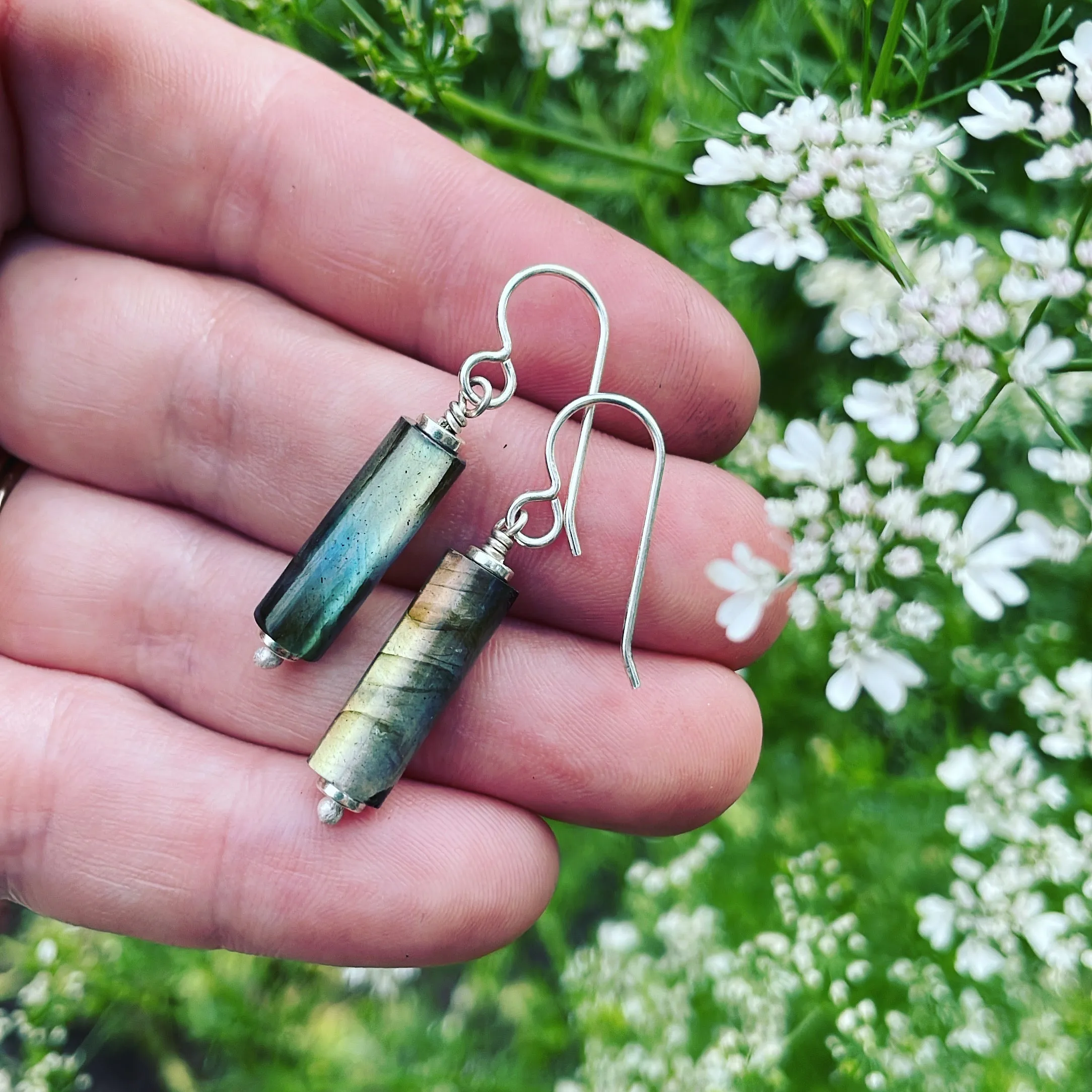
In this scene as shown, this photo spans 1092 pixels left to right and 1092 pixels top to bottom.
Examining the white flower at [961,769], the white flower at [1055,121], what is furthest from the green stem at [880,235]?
the white flower at [961,769]

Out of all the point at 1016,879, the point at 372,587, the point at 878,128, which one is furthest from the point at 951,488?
the point at 372,587

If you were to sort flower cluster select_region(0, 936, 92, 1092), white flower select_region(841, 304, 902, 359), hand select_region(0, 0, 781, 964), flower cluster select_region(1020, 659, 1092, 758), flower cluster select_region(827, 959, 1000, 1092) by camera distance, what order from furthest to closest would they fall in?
1. flower cluster select_region(0, 936, 92, 1092)
2. flower cluster select_region(827, 959, 1000, 1092)
3. hand select_region(0, 0, 781, 964)
4. flower cluster select_region(1020, 659, 1092, 758)
5. white flower select_region(841, 304, 902, 359)

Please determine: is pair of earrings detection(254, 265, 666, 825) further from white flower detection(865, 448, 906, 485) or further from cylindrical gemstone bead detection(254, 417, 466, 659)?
white flower detection(865, 448, 906, 485)

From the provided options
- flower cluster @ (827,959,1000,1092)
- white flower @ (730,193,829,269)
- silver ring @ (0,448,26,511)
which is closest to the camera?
white flower @ (730,193,829,269)

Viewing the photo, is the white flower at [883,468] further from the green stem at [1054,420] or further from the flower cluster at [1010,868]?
the flower cluster at [1010,868]

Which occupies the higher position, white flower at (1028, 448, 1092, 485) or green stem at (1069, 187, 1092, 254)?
green stem at (1069, 187, 1092, 254)

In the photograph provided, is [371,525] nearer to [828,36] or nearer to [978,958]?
[828,36]

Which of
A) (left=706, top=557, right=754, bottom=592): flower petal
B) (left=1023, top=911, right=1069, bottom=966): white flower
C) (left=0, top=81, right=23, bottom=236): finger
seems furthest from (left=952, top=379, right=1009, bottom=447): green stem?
(left=0, top=81, right=23, bottom=236): finger
